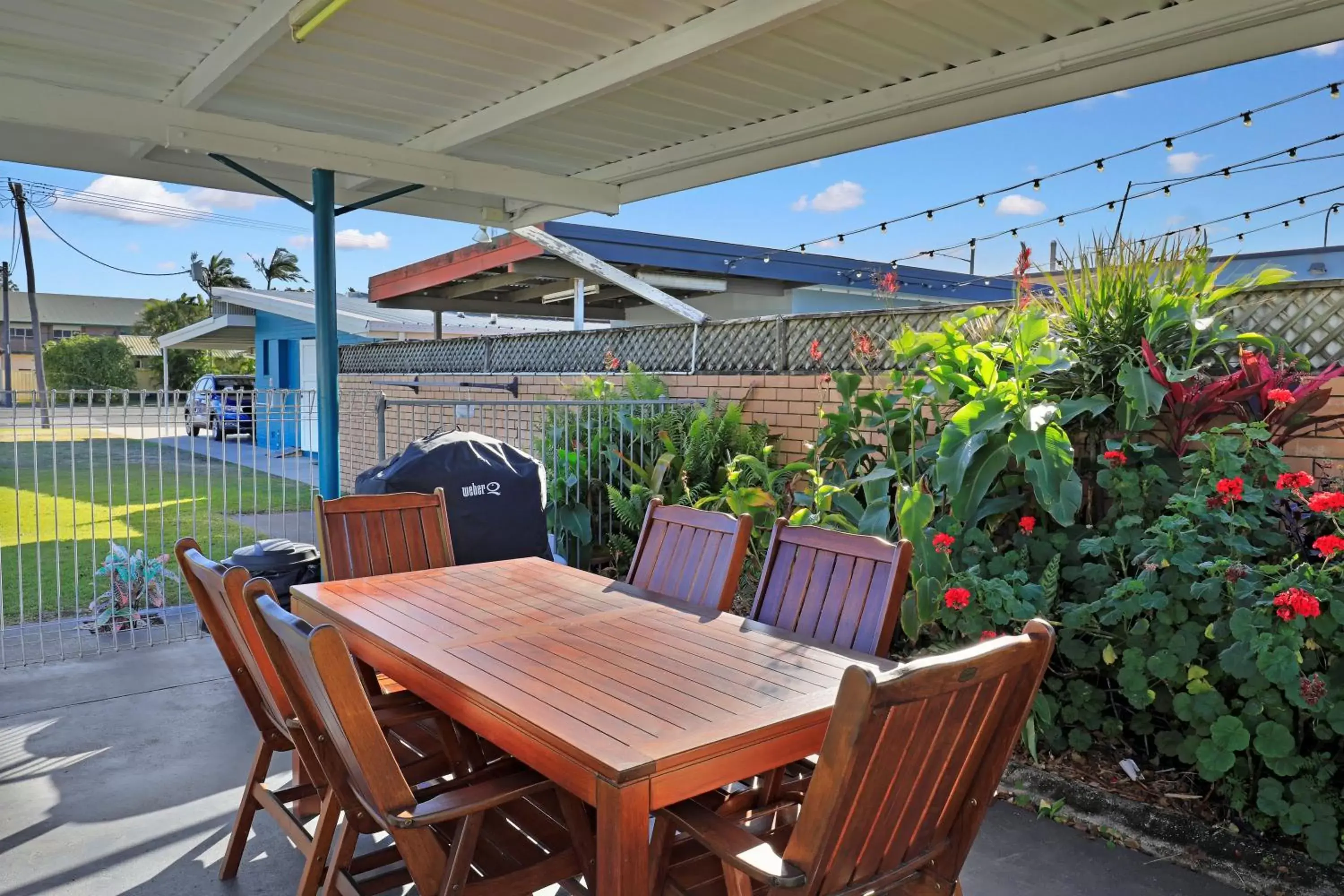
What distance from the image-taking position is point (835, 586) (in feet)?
9.41

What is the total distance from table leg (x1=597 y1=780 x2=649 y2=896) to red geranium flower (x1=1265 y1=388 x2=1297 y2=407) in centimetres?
287

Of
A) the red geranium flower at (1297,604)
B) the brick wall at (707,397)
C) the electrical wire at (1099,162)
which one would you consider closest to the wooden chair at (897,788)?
the red geranium flower at (1297,604)

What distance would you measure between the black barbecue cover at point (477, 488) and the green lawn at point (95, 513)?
1298 mm

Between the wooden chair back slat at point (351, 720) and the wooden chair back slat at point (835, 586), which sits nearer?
the wooden chair back slat at point (351, 720)

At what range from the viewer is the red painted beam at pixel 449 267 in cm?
1020

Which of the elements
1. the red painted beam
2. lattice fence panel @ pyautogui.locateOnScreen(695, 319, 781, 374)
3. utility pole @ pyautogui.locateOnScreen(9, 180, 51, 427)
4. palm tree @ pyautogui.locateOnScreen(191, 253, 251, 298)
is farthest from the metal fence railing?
palm tree @ pyautogui.locateOnScreen(191, 253, 251, 298)

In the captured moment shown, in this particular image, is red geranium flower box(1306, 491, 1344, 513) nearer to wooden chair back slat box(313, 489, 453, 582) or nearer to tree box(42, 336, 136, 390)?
wooden chair back slat box(313, 489, 453, 582)

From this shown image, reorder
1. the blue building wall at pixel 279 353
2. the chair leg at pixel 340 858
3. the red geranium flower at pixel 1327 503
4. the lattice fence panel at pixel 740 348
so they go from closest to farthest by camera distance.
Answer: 1. the chair leg at pixel 340 858
2. the red geranium flower at pixel 1327 503
3. the lattice fence panel at pixel 740 348
4. the blue building wall at pixel 279 353

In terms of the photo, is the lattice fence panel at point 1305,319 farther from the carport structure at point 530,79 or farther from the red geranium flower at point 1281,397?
the carport structure at point 530,79

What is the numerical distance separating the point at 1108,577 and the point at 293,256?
66.9 meters

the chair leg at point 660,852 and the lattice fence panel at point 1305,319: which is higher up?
the lattice fence panel at point 1305,319

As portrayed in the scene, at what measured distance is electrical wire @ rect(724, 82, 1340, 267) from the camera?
545 cm

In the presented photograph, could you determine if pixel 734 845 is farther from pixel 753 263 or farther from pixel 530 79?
pixel 753 263

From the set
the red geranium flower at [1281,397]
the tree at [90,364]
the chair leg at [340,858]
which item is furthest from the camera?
the tree at [90,364]
